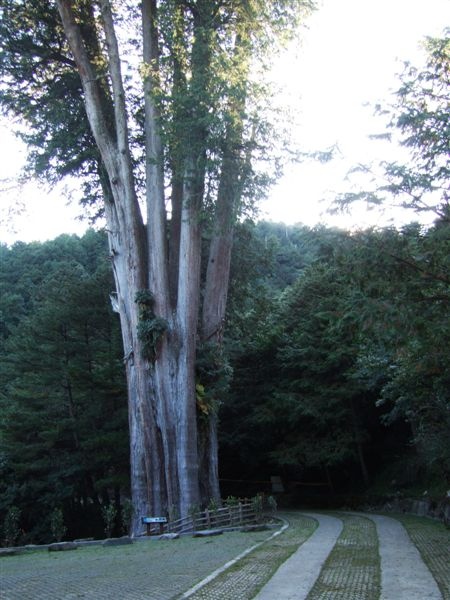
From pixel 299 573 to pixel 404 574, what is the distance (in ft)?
3.83

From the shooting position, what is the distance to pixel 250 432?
91.7 feet

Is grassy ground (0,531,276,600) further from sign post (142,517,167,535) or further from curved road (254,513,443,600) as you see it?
sign post (142,517,167,535)

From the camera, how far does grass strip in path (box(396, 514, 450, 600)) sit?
6160 mm

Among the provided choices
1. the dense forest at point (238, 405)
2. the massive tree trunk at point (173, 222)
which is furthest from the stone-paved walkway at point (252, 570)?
the dense forest at point (238, 405)

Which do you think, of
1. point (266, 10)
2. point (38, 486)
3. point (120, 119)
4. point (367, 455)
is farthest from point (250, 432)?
point (266, 10)

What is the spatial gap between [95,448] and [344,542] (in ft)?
50.0

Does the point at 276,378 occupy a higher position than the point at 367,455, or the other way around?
the point at 276,378

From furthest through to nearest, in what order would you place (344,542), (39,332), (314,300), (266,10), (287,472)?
(287,472) < (314,300) < (39,332) < (266,10) < (344,542)

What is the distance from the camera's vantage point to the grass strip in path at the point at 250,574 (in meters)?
5.50

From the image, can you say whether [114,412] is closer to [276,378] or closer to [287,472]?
[276,378]

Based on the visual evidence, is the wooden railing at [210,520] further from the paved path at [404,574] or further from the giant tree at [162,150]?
the paved path at [404,574]

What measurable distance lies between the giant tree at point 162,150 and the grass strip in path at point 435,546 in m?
5.49

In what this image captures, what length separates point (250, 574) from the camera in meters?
6.59

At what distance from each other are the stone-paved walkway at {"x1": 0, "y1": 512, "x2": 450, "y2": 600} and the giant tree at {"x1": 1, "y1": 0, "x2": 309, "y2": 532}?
4.80 m
